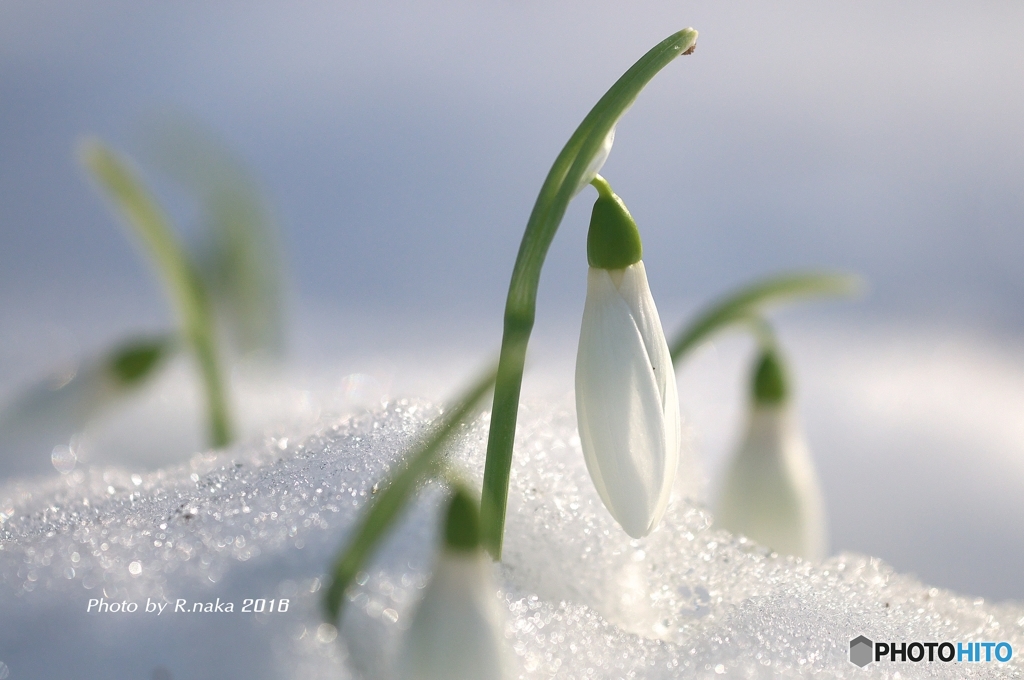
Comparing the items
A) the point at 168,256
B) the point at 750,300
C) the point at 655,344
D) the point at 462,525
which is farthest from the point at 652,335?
the point at 168,256

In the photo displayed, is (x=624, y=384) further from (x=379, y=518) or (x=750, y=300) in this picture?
(x=750, y=300)

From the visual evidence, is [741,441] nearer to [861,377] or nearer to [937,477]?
[937,477]

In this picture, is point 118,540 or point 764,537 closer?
point 118,540

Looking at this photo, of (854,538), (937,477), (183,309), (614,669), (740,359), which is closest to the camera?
(614,669)

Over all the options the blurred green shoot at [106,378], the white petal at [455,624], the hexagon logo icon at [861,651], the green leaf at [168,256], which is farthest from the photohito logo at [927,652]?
the blurred green shoot at [106,378]

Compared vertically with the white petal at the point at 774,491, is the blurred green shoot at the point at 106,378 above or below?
above

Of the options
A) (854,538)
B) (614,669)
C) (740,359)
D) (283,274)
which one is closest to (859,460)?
(854,538)

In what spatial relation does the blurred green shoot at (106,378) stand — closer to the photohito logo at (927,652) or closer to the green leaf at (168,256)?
the green leaf at (168,256)
